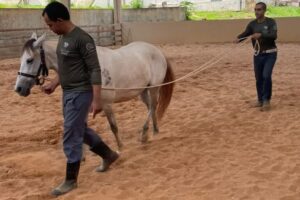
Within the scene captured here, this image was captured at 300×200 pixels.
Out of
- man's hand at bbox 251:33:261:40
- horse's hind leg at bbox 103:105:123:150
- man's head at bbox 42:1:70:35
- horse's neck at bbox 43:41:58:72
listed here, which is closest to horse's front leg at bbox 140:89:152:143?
horse's hind leg at bbox 103:105:123:150

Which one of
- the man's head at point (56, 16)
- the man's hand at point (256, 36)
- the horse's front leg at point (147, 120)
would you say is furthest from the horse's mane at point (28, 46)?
the man's hand at point (256, 36)

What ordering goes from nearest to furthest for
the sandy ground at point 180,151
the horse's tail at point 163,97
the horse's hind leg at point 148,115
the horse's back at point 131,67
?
the sandy ground at point 180,151
the horse's back at point 131,67
the horse's hind leg at point 148,115
the horse's tail at point 163,97

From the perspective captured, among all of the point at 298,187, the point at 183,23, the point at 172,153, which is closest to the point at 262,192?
the point at 298,187

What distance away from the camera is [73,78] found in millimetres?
3631

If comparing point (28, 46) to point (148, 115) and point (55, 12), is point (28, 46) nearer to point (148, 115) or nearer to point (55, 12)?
point (55, 12)

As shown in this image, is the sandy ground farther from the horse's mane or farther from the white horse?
the horse's mane

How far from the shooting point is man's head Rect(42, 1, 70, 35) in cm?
346

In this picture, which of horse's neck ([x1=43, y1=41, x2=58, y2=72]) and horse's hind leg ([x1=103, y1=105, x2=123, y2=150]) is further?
horse's hind leg ([x1=103, y1=105, x2=123, y2=150])

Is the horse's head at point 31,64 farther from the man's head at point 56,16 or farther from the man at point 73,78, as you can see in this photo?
the man's head at point 56,16

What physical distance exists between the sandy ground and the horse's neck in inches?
42.3

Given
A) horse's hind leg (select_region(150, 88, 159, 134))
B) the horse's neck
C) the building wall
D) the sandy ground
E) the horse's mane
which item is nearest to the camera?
the sandy ground

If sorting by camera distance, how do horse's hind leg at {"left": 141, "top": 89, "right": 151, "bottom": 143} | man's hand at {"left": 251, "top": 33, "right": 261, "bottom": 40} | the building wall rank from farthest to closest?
the building wall
man's hand at {"left": 251, "top": 33, "right": 261, "bottom": 40}
horse's hind leg at {"left": 141, "top": 89, "right": 151, "bottom": 143}

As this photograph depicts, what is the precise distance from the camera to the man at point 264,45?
6.54m

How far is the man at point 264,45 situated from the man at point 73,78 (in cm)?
358
